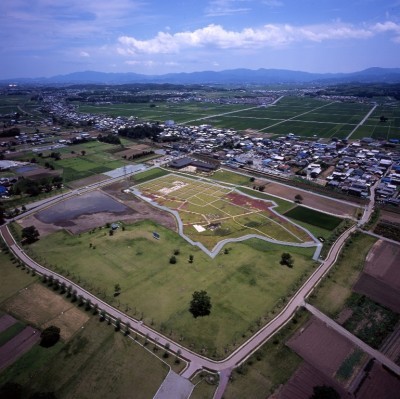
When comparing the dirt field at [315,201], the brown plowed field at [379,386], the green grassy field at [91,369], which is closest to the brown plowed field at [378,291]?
the brown plowed field at [379,386]

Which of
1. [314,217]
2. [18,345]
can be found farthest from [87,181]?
[314,217]

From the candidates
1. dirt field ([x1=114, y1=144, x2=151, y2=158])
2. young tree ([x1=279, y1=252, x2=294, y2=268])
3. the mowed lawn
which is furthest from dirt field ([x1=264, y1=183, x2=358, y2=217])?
dirt field ([x1=114, y1=144, x2=151, y2=158])

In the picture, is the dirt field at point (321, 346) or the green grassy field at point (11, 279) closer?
the dirt field at point (321, 346)

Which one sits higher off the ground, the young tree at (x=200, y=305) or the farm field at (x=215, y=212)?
the young tree at (x=200, y=305)

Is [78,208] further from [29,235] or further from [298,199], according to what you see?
[298,199]

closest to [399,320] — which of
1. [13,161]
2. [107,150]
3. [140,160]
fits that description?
[140,160]

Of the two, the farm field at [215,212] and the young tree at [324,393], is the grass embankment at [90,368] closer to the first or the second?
the young tree at [324,393]

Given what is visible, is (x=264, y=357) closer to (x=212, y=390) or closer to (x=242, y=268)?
(x=212, y=390)

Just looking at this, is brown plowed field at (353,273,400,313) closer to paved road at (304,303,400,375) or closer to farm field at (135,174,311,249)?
paved road at (304,303,400,375)
